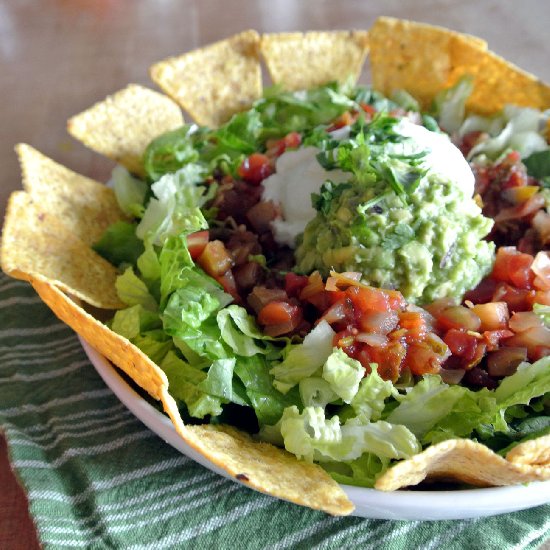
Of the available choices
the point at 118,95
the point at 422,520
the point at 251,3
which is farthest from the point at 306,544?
the point at 251,3

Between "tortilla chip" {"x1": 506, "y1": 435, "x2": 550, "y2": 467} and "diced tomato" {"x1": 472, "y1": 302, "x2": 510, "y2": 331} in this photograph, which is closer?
"tortilla chip" {"x1": 506, "y1": 435, "x2": 550, "y2": 467}

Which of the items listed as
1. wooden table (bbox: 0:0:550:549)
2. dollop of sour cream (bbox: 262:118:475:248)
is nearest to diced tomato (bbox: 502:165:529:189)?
dollop of sour cream (bbox: 262:118:475:248)

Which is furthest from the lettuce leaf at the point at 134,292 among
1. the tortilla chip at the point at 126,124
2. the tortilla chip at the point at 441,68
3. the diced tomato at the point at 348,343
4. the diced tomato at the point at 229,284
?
the tortilla chip at the point at 441,68

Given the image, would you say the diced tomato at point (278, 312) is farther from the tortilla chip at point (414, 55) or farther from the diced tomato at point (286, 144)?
the tortilla chip at point (414, 55)

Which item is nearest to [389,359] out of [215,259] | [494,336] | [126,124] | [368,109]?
[494,336]

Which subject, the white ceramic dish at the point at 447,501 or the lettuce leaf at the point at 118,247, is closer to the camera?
the white ceramic dish at the point at 447,501

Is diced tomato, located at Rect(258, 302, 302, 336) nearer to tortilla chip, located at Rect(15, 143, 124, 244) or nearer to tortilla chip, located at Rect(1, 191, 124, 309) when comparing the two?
tortilla chip, located at Rect(1, 191, 124, 309)

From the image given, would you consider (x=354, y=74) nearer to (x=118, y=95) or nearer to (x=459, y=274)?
(x=118, y=95)

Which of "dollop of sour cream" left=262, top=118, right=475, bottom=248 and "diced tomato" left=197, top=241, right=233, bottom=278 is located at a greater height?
"dollop of sour cream" left=262, top=118, right=475, bottom=248
